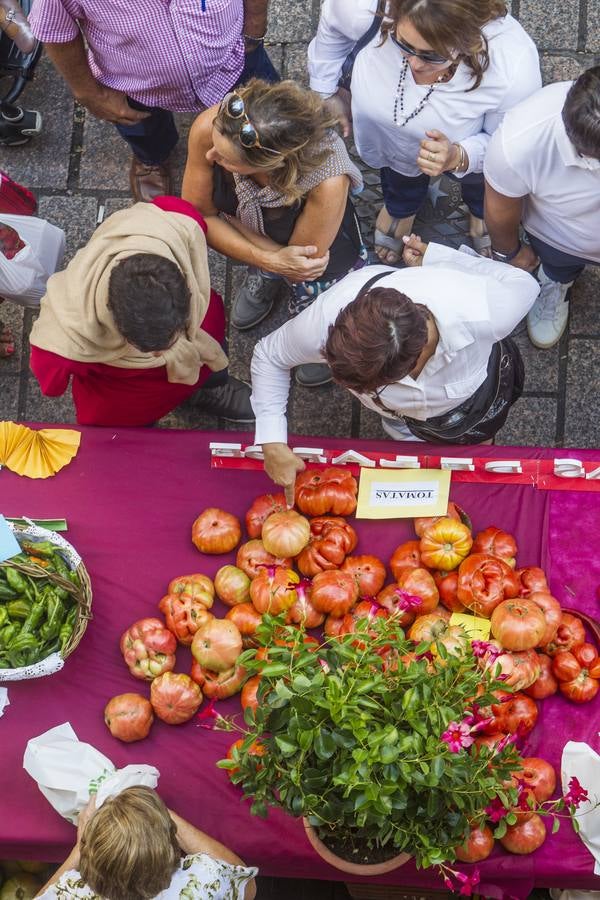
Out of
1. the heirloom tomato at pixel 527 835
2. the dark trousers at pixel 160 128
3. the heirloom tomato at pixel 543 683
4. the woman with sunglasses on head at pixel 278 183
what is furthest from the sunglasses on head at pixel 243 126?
the heirloom tomato at pixel 527 835

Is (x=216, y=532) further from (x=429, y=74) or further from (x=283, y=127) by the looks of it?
(x=429, y=74)

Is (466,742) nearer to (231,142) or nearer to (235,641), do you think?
(235,641)

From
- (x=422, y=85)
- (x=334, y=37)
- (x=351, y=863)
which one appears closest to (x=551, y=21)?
(x=334, y=37)

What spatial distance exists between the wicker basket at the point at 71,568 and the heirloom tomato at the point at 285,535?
546 mm

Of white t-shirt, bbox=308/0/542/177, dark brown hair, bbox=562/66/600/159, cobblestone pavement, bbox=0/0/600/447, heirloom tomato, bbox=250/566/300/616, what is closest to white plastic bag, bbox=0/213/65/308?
cobblestone pavement, bbox=0/0/600/447

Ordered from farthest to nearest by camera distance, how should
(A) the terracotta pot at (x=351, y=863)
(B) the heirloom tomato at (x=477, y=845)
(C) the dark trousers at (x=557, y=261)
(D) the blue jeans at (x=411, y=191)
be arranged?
(D) the blue jeans at (x=411, y=191), (C) the dark trousers at (x=557, y=261), (B) the heirloom tomato at (x=477, y=845), (A) the terracotta pot at (x=351, y=863)

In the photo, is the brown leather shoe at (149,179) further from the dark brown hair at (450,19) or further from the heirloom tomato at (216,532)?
the heirloom tomato at (216,532)

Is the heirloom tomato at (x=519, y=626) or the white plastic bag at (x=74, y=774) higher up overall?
the heirloom tomato at (x=519, y=626)

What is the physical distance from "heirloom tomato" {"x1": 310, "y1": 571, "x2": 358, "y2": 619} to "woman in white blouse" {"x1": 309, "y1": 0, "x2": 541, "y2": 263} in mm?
1393

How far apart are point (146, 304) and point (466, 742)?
1387 millimetres

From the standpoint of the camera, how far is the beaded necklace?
2.60 meters

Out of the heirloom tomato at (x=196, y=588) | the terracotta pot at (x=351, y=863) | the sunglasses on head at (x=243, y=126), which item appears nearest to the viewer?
the terracotta pot at (x=351, y=863)

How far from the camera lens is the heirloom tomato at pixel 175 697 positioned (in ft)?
7.69

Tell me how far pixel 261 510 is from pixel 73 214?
2110mm
